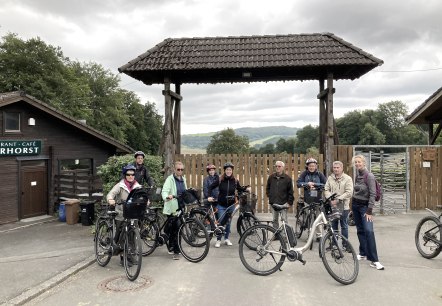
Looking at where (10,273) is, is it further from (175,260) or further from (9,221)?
(9,221)

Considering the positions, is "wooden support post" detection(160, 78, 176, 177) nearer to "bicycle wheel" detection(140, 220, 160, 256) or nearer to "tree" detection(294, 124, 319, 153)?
"bicycle wheel" detection(140, 220, 160, 256)

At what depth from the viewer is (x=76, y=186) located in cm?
1461

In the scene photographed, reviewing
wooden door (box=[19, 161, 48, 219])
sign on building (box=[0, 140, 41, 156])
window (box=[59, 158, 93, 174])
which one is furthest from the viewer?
window (box=[59, 158, 93, 174])

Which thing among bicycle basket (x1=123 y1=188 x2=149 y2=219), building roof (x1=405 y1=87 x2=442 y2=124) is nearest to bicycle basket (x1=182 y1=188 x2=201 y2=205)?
bicycle basket (x1=123 y1=188 x2=149 y2=219)

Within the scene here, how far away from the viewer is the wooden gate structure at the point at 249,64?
9914mm

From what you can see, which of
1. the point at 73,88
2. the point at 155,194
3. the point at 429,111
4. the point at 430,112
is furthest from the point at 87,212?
the point at 73,88

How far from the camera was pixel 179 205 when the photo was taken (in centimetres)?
666

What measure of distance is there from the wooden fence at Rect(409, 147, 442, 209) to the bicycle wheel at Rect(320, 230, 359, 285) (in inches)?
259

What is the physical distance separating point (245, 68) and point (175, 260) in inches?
219

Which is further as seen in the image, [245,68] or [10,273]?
[245,68]

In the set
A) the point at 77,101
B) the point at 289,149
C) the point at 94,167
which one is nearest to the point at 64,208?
the point at 94,167

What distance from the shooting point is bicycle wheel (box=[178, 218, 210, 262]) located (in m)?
6.38

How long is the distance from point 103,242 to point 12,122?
950cm

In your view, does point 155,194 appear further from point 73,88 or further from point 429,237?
point 73,88
